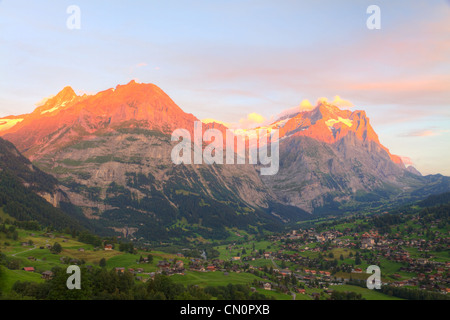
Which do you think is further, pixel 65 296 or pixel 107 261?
pixel 107 261

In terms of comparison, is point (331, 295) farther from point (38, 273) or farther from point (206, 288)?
point (38, 273)

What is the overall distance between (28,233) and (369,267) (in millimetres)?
161127

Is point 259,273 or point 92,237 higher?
point 92,237

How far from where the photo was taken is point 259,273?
164 metres
